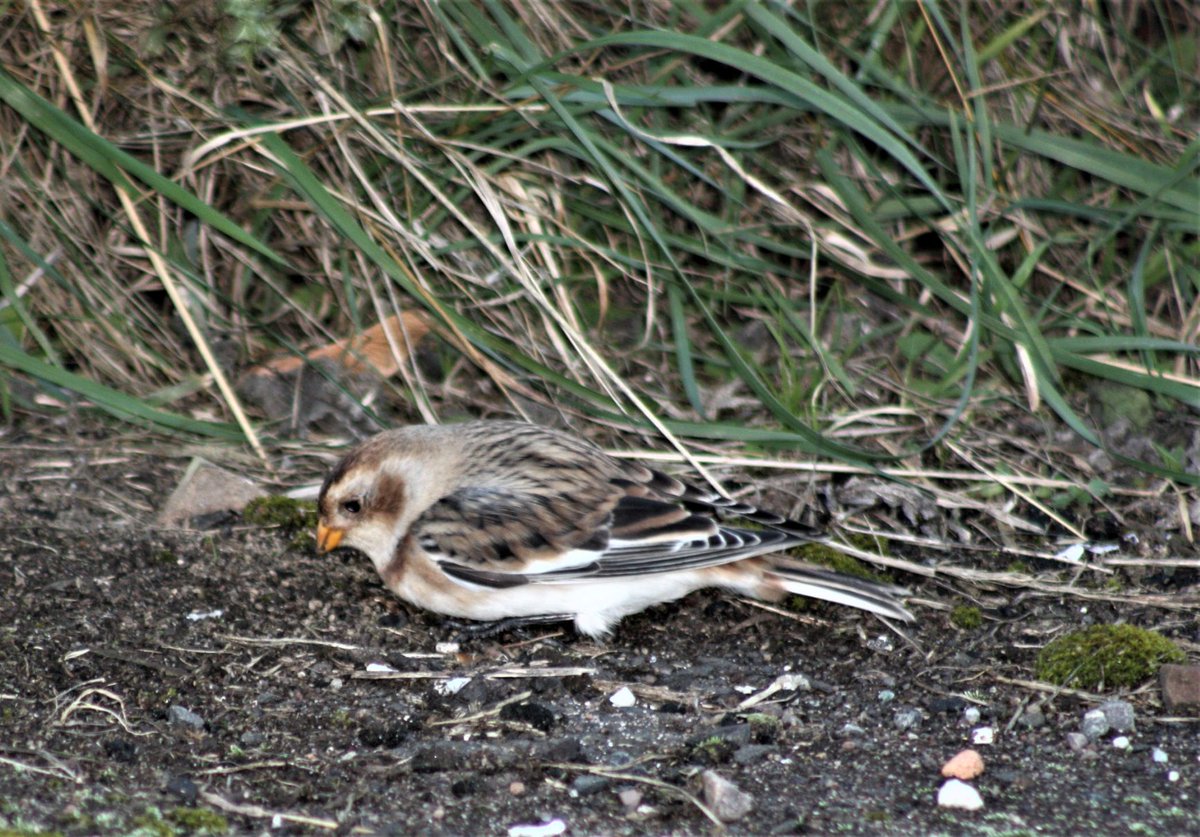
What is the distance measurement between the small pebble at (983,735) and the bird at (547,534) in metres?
0.49

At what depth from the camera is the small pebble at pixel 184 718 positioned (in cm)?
344

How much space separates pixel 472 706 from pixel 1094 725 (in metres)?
1.50

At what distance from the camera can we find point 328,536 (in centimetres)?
426

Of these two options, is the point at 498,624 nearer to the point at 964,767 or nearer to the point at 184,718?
the point at 184,718

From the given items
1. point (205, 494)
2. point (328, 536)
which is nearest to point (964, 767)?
point (328, 536)

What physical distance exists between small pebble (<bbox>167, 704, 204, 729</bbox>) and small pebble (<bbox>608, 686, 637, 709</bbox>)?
Result: 1008 mm

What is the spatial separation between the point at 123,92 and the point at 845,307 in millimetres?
2732

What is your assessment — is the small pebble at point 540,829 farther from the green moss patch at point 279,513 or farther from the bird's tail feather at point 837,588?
the green moss patch at point 279,513

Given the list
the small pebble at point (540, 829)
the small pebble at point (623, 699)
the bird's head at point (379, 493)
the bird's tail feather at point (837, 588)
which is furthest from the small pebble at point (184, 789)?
the bird's tail feather at point (837, 588)

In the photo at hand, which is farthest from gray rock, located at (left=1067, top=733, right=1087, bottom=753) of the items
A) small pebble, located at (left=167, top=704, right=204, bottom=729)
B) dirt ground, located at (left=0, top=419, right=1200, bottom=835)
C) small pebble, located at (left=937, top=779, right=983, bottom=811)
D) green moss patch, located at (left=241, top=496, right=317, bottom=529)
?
green moss patch, located at (left=241, top=496, right=317, bottom=529)

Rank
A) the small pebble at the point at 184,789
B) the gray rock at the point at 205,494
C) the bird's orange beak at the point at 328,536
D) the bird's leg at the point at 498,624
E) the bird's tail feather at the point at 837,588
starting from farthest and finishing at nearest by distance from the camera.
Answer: the gray rock at the point at 205,494 < the bird's orange beak at the point at 328,536 < the bird's leg at the point at 498,624 < the bird's tail feather at the point at 837,588 < the small pebble at the point at 184,789

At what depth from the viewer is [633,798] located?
3111mm

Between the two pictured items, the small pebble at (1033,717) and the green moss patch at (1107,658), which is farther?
the green moss patch at (1107,658)

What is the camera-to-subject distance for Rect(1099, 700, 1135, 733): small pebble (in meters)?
3.41
